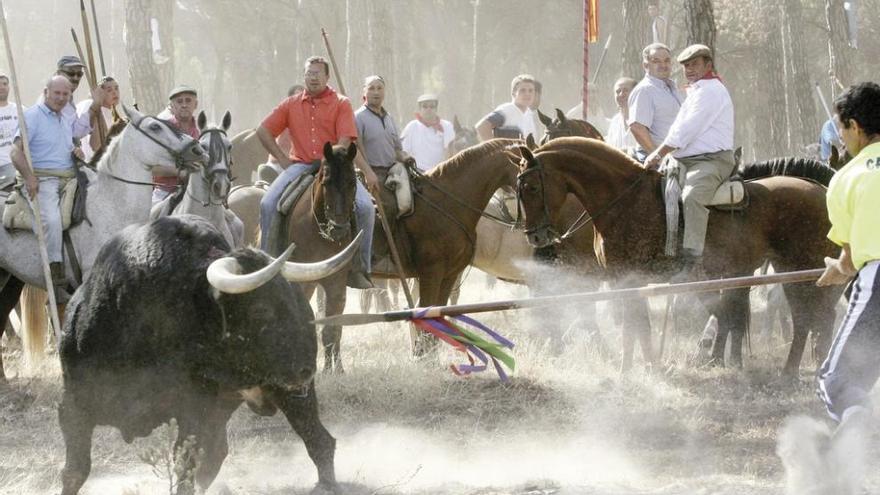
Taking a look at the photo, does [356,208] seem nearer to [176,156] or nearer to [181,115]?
[176,156]

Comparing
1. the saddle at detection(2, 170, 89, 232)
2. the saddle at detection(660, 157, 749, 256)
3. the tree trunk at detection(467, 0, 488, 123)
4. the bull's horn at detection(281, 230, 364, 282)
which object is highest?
the bull's horn at detection(281, 230, 364, 282)

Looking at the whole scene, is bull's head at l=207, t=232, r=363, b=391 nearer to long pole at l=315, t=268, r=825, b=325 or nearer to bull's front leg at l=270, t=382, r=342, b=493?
bull's front leg at l=270, t=382, r=342, b=493

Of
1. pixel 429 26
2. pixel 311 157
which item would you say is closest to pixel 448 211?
pixel 311 157

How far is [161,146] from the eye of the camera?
1052 cm

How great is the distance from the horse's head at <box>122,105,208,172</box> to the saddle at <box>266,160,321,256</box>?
0.80 metres

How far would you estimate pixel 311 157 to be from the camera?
11195 mm

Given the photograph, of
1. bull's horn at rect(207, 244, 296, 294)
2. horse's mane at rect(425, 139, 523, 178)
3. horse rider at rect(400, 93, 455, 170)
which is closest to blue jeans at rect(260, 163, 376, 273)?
horse's mane at rect(425, 139, 523, 178)

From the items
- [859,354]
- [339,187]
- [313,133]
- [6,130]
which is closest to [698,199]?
[339,187]

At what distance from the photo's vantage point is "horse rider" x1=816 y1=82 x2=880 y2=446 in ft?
19.6

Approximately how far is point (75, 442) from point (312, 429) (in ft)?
4.19

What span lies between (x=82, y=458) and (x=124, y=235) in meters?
1.25

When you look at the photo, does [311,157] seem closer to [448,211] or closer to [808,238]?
[448,211]

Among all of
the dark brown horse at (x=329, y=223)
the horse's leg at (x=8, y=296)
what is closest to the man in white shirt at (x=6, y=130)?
the horse's leg at (x=8, y=296)

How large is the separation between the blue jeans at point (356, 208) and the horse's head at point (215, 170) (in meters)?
0.43
